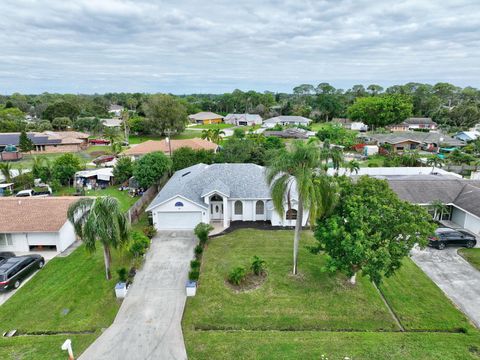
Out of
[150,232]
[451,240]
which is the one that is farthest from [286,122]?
[150,232]

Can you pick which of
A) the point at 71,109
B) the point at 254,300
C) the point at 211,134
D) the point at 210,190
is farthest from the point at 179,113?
the point at 254,300

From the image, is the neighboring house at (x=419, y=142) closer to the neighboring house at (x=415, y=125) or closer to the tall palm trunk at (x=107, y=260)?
the neighboring house at (x=415, y=125)

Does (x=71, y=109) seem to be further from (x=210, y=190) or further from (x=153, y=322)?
(x=153, y=322)

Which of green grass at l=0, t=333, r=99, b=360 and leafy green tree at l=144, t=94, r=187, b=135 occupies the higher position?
leafy green tree at l=144, t=94, r=187, b=135

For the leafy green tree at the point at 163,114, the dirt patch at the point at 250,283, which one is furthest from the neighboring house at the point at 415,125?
the dirt patch at the point at 250,283

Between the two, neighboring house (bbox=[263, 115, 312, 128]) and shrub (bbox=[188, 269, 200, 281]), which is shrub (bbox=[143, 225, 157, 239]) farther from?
neighboring house (bbox=[263, 115, 312, 128])

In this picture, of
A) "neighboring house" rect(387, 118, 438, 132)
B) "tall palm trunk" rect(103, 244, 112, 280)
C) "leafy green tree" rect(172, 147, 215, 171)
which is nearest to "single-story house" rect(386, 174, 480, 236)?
"leafy green tree" rect(172, 147, 215, 171)
